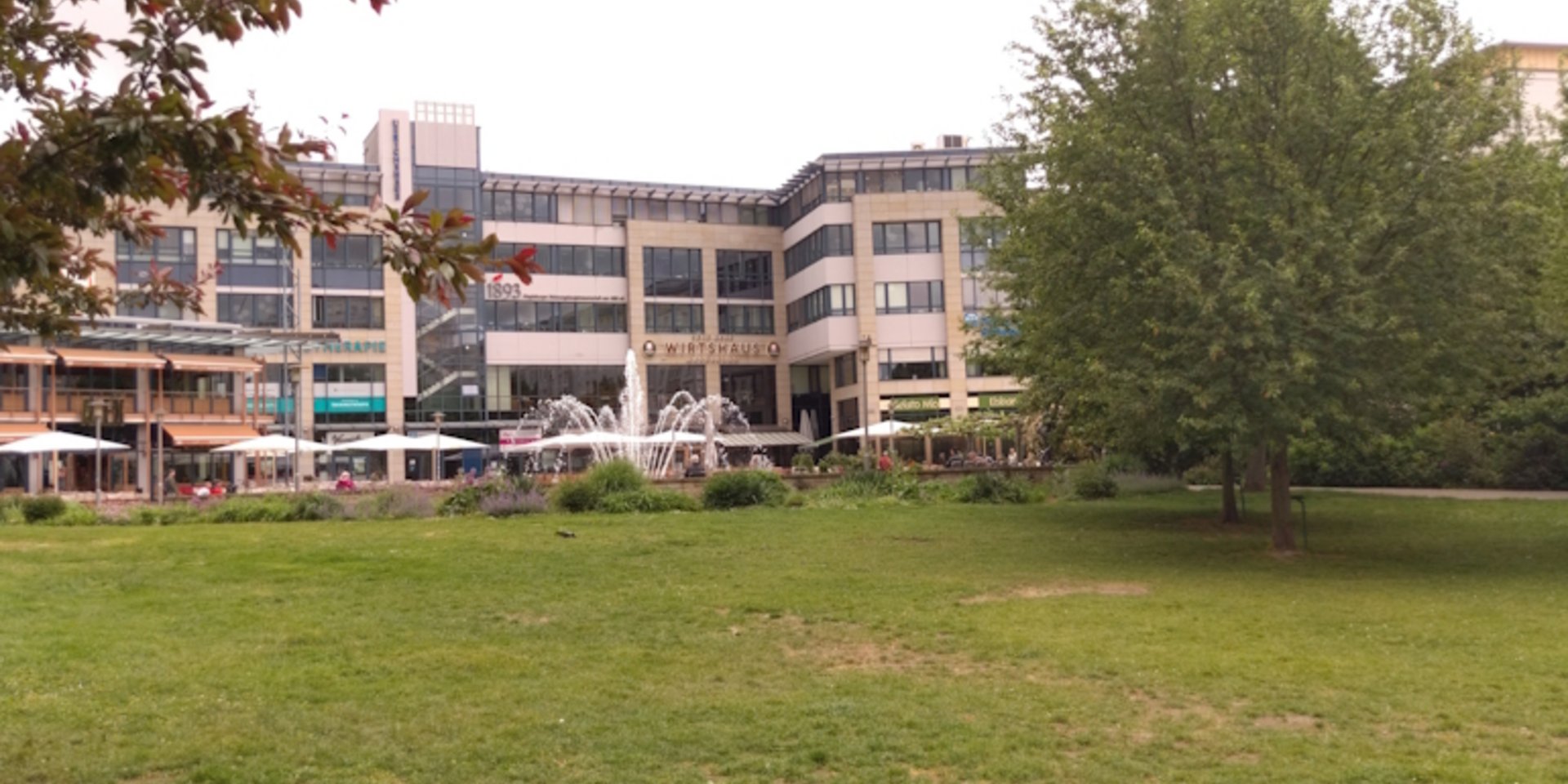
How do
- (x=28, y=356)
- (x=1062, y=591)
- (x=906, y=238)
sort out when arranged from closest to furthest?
1. (x=1062, y=591)
2. (x=28, y=356)
3. (x=906, y=238)

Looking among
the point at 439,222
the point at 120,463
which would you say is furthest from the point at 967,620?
the point at 120,463

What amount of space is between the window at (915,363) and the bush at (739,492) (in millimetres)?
38844

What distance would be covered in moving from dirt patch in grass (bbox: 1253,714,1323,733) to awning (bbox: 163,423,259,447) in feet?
151

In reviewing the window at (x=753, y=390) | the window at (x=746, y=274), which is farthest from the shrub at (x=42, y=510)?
the window at (x=746, y=274)

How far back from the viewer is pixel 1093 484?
33.3 metres

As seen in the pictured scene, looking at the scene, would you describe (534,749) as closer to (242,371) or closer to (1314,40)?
(1314,40)

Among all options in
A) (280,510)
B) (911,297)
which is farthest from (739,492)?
(911,297)

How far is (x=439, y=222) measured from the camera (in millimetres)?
4812

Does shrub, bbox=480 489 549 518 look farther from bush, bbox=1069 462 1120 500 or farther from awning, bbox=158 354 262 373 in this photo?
awning, bbox=158 354 262 373

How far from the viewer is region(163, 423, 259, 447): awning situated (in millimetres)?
49125

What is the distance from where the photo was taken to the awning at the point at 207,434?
49125 mm

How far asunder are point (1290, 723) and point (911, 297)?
6065 centimetres

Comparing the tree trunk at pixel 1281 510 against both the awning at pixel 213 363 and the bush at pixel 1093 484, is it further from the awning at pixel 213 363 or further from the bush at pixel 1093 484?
the awning at pixel 213 363

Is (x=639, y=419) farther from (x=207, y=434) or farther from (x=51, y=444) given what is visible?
(x=51, y=444)
